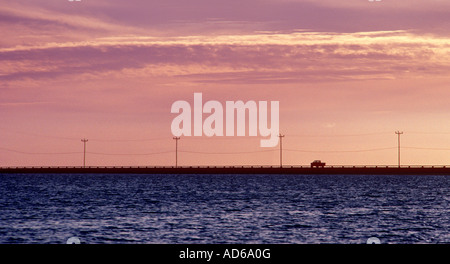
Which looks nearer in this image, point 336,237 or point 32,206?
point 336,237

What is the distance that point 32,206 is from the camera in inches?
3147

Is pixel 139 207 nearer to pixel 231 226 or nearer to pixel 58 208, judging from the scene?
pixel 58 208

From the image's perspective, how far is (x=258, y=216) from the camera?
206ft

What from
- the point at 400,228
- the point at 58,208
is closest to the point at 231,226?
the point at 400,228

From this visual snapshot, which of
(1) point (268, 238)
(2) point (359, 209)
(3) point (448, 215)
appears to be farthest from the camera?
(2) point (359, 209)

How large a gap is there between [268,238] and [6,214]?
37.7 meters
